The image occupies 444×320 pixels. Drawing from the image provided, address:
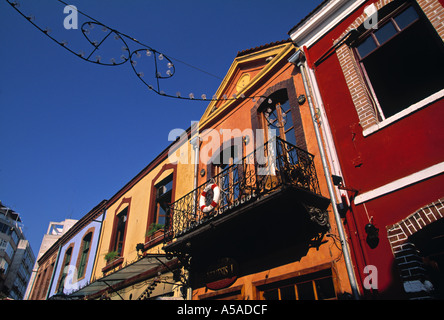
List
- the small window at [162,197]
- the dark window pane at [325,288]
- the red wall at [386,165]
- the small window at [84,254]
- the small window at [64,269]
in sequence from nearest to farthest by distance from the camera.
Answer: the red wall at [386,165]
the dark window pane at [325,288]
the small window at [162,197]
the small window at [84,254]
the small window at [64,269]

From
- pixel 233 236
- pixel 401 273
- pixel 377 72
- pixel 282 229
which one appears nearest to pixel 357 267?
pixel 401 273

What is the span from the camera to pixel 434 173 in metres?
4.00

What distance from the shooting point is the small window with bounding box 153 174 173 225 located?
10859mm

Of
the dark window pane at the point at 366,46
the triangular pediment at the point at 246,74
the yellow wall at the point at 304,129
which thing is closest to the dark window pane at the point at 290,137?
the yellow wall at the point at 304,129

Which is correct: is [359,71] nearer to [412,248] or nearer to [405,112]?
[405,112]

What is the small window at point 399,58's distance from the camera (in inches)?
208

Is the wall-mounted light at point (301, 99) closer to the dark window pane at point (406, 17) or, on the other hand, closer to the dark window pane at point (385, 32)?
the dark window pane at point (385, 32)

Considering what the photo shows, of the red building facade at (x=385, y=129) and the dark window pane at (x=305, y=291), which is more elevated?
the red building facade at (x=385, y=129)

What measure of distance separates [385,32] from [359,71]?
0.84 meters

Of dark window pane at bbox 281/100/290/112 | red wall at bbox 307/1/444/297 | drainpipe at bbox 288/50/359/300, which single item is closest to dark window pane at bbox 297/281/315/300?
drainpipe at bbox 288/50/359/300

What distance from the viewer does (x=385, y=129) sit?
481 cm

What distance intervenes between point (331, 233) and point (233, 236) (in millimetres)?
2278

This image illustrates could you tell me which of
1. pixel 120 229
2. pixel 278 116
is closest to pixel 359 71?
pixel 278 116

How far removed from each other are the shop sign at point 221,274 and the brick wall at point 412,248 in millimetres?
3432
